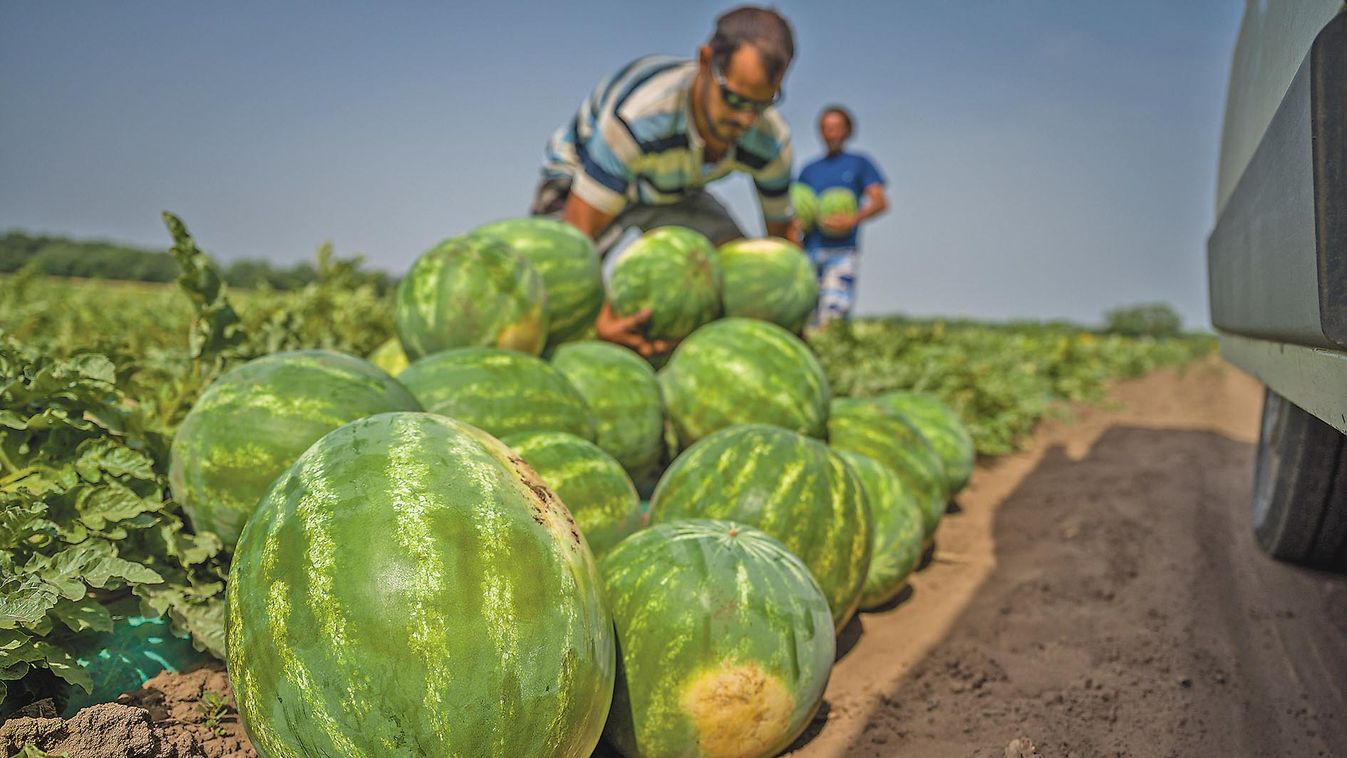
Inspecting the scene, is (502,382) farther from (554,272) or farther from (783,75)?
(783,75)

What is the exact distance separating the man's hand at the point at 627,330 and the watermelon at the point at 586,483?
52.3 inches

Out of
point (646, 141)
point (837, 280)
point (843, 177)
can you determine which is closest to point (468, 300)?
point (646, 141)

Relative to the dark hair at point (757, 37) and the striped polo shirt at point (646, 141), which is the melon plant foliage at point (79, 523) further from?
the dark hair at point (757, 37)

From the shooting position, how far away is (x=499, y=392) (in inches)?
93.1

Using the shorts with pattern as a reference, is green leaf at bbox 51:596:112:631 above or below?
above

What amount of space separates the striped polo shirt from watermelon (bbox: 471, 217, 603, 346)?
115cm

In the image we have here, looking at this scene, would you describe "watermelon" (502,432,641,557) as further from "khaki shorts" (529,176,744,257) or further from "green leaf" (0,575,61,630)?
"khaki shorts" (529,176,744,257)

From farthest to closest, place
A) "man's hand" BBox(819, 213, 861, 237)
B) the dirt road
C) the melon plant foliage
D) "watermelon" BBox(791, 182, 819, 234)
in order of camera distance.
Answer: "watermelon" BBox(791, 182, 819, 234) < "man's hand" BBox(819, 213, 861, 237) < the dirt road < the melon plant foliage

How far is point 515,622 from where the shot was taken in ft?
4.17

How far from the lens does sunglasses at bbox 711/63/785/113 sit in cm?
420

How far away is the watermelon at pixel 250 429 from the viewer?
1796mm

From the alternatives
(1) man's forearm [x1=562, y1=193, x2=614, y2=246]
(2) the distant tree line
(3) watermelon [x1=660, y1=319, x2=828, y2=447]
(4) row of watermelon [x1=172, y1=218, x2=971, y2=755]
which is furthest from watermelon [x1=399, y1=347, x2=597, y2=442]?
(2) the distant tree line

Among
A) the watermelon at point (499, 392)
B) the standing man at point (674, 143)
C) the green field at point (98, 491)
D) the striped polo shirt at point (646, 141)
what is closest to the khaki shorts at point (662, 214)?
the standing man at point (674, 143)

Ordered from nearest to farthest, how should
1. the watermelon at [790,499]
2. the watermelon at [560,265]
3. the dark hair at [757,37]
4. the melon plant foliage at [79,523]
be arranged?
the melon plant foliage at [79,523] → the watermelon at [790,499] → the watermelon at [560,265] → the dark hair at [757,37]
